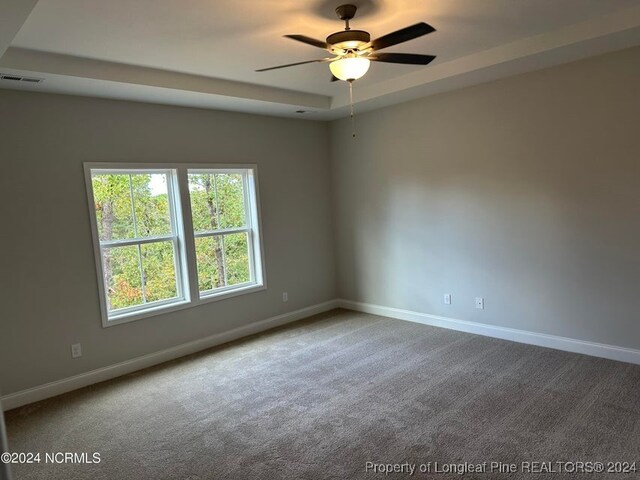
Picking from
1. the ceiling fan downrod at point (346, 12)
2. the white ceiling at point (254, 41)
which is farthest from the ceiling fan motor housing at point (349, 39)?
the white ceiling at point (254, 41)

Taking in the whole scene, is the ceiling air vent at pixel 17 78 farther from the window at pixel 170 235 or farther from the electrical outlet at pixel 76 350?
the electrical outlet at pixel 76 350

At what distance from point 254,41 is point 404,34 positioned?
50.1 inches

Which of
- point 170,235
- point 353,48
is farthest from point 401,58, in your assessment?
point 170,235

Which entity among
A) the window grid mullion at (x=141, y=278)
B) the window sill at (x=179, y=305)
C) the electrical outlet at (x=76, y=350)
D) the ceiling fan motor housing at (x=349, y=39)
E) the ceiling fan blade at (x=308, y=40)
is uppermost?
the ceiling fan motor housing at (x=349, y=39)

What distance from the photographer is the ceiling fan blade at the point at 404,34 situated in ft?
7.22

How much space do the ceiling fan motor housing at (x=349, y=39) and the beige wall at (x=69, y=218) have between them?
2458 mm

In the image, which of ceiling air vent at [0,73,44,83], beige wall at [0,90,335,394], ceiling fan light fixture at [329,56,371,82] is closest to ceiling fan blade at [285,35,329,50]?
ceiling fan light fixture at [329,56,371,82]

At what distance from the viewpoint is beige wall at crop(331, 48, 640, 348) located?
11.8ft

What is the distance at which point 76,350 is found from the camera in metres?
3.84

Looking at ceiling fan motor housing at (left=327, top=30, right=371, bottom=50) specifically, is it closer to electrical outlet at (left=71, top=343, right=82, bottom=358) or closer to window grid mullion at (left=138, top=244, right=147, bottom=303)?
window grid mullion at (left=138, top=244, right=147, bottom=303)

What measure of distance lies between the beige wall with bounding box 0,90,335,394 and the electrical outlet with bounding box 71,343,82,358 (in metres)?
0.04

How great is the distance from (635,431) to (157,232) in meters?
4.19

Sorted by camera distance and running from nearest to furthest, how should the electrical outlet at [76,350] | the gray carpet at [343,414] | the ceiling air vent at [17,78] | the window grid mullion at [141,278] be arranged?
the gray carpet at [343,414] < the ceiling air vent at [17,78] < the electrical outlet at [76,350] < the window grid mullion at [141,278]

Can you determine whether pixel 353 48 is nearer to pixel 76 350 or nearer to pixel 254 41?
pixel 254 41
